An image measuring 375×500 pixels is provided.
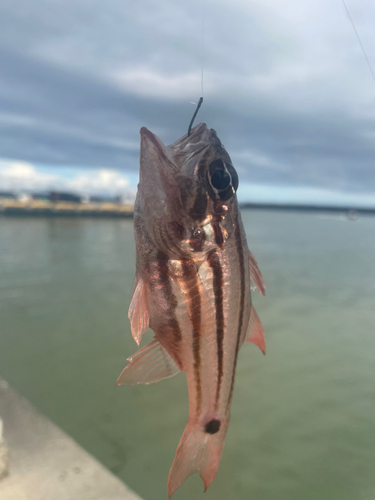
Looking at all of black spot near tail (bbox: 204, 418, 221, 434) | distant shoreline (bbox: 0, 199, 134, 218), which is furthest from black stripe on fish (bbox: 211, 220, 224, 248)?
distant shoreline (bbox: 0, 199, 134, 218)

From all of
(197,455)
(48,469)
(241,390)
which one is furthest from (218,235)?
(241,390)

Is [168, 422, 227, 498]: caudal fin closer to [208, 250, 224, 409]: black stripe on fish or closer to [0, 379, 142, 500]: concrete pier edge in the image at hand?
[208, 250, 224, 409]: black stripe on fish

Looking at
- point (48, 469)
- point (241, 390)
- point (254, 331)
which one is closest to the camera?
point (254, 331)

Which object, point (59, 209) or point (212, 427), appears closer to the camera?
point (212, 427)

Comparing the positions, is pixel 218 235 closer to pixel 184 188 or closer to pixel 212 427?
pixel 184 188

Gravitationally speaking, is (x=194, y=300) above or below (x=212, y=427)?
above

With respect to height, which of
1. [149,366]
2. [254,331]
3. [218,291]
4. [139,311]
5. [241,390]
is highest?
[218,291]

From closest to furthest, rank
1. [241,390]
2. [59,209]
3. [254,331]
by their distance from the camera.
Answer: [254,331], [241,390], [59,209]

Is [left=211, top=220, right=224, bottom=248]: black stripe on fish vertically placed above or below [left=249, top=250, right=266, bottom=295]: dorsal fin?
above
